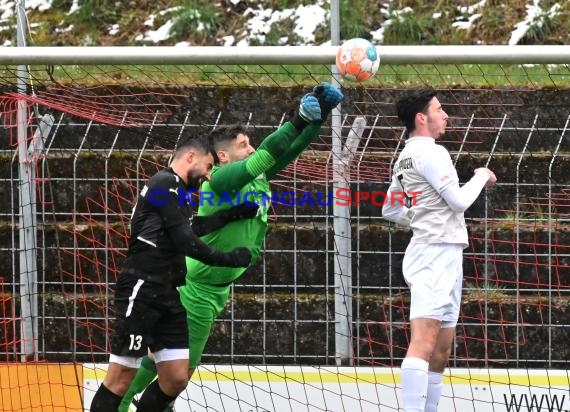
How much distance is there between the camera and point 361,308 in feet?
28.0

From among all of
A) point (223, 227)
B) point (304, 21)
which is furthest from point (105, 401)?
point (304, 21)

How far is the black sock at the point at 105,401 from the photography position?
6.24 metres

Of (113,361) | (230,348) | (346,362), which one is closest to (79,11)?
(230,348)

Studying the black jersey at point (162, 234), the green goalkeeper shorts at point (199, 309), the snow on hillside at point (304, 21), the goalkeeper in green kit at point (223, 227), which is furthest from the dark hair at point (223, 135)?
the snow on hillside at point (304, 21)

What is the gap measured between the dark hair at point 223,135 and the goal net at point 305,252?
88 cm

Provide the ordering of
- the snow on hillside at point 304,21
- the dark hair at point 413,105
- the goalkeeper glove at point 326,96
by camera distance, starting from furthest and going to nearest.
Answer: the snow on hillside at point 304,21
the dark hair at point 413,105
the goalkeeper glove at point 326,96

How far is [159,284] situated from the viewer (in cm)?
627

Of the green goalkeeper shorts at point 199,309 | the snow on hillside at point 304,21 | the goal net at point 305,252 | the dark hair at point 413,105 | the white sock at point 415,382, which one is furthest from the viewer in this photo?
the snow on hillside at point 304,21

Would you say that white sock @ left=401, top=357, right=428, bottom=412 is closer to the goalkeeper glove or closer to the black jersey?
the black jersey

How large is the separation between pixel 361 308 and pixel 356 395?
4.24 ft

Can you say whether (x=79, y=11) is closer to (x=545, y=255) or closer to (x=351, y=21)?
(x=351, y=21)

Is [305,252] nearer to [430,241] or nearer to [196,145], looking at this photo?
[196,145]

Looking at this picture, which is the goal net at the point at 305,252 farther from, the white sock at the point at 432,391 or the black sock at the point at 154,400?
the black sock at the point at 154,400

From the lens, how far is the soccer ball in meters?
6.20
